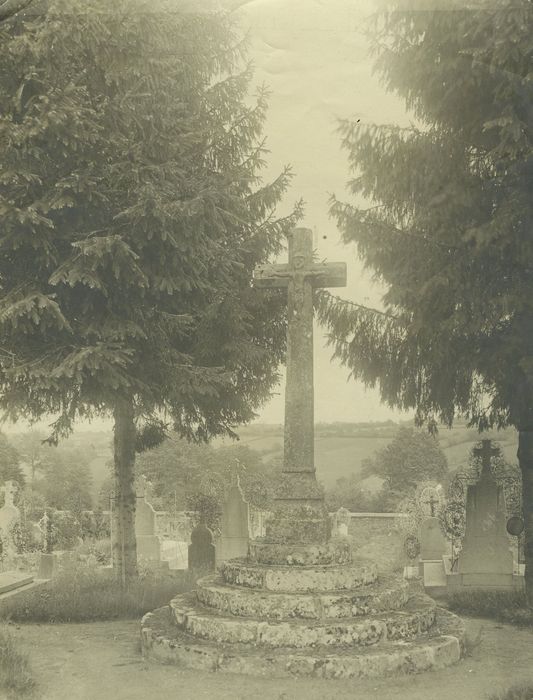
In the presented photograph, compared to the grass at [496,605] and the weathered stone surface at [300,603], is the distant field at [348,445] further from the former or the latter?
the weathered stone surface at [300,603]

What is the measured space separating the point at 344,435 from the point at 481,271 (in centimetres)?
1466

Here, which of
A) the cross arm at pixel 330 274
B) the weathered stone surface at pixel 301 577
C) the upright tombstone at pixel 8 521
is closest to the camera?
the weathered stone surface at pixel 301 577

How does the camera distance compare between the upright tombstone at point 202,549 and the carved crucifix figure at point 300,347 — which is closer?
the carved crucifix figure at point 300,347

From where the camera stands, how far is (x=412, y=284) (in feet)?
30.8

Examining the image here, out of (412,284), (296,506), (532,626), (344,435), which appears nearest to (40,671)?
(296,506)

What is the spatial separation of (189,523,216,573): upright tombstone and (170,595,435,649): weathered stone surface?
5.00 m

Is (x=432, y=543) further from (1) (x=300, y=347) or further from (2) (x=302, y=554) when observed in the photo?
(1) (x=300, y=347)

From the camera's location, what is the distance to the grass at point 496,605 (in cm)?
847

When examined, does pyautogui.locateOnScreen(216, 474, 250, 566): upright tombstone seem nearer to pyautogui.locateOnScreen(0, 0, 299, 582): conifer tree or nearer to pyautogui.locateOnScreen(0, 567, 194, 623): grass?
pyautogui.locateOnScreen(0, 567, 194, 623): grass

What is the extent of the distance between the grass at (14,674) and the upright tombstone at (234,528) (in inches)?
269

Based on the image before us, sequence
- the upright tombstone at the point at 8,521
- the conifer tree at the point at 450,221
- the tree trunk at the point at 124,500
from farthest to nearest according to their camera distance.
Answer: the upright tombstone at the point at 8,521
the tree trunk at the point at 124,500
the conifer tree at the point at 450,221

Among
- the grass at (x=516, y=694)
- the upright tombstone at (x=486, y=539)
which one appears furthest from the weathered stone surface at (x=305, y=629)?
the upright tombstone at (x=486, y=539)

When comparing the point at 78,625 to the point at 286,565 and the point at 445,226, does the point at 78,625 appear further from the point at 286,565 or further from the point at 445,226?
the point at 445,226

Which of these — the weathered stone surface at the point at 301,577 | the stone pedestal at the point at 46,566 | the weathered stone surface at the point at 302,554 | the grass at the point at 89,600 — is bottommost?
the stone pedestal at the point at 46,566
